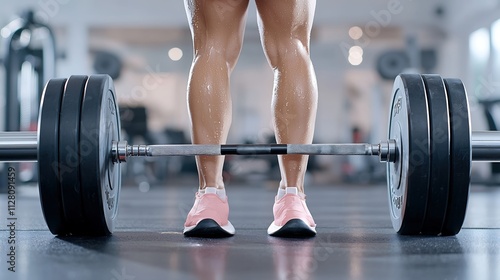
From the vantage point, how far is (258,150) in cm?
109

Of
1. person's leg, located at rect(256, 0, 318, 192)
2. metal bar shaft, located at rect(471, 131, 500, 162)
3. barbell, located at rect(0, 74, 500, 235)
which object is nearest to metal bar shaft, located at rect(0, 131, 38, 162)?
barbell, located at rect(0, 74, 500, 235)

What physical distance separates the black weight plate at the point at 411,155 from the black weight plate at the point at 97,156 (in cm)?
58

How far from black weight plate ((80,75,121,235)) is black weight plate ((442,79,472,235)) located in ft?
2.17

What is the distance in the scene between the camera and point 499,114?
4980mm

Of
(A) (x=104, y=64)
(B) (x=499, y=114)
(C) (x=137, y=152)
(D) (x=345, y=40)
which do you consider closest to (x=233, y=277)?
(C) (x=137, y=152)

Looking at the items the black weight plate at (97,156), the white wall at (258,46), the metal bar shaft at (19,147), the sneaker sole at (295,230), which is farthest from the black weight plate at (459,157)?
the white wall at (258,46)

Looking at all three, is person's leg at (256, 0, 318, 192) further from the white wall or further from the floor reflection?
the white wall

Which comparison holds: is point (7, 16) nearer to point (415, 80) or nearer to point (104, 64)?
point (104, 64)

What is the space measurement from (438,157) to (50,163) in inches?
28.3

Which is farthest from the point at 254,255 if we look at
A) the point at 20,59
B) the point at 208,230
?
the point at 20,59

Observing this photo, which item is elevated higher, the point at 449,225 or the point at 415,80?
the point at 415,80

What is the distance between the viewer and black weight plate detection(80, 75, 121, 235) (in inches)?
40.3

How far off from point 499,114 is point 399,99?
169 inches

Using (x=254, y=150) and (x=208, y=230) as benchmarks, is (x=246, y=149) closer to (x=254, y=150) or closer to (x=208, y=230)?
(x=254, y=150)
